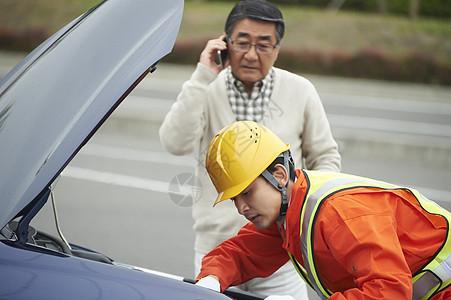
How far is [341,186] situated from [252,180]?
275 mm

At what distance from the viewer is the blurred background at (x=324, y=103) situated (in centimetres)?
541

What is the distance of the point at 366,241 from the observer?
1.61 metres

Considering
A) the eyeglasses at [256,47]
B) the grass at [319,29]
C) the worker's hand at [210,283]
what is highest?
the eyeglasses at [256,47]

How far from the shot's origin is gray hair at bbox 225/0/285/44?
8.30 ft

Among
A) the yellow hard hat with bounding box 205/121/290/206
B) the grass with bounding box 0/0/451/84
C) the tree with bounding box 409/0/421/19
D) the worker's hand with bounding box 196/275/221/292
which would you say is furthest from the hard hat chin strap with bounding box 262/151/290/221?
the tree with bounding box 409/0/421/19

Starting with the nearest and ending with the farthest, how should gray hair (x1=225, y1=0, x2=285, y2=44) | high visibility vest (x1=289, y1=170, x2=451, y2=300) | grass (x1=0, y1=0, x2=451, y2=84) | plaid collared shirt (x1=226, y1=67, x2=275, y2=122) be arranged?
high visibility vest (x1=289, y1=170, x2=451, y2=300) → gray hair (x1=225, y1=0, x2=285, y2=44) → plaid collared shirt (x1=226, y1=67, x2=275, y2=122) → grass (x1=0, y1=0, x2=451, y2=84)

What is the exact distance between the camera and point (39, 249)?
1674 millimetres

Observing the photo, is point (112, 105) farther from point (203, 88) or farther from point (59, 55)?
point (203, 88)

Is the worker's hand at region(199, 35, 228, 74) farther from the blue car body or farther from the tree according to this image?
the tree

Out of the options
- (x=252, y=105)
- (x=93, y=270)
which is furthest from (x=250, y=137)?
(x=252, y=105)

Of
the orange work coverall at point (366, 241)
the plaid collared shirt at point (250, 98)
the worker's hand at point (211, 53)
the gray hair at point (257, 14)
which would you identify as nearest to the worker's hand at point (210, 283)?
the orange work coverall at point (366, 241)

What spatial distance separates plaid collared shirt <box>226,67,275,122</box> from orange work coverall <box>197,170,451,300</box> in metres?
0.70

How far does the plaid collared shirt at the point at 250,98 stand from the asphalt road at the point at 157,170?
0.52 m

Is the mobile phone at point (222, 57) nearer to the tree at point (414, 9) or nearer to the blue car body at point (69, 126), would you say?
the blue car body at point (69, 126)
